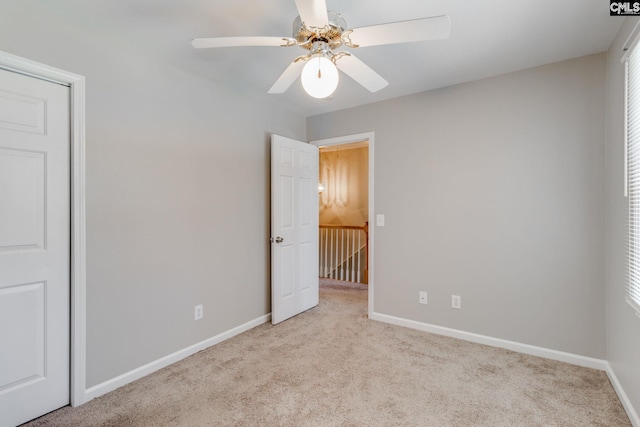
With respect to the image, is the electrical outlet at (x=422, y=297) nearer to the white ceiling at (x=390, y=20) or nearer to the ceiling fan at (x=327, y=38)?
the white ceiling at (x=390, y=20)

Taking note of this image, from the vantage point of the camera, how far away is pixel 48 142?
1831 mm

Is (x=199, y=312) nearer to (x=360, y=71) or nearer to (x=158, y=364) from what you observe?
(x=158, y=364)

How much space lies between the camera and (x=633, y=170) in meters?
1.80

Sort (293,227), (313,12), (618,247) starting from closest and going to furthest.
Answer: (313,12) < (618,247) < (293,227)

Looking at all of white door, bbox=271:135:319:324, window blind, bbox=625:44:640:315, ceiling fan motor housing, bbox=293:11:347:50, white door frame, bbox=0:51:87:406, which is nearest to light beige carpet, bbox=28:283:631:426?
white door frame, bbox=0:51:87:406

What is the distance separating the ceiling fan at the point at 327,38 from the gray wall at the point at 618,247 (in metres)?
1.40

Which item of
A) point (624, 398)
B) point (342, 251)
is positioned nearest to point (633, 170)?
point (624, 398)

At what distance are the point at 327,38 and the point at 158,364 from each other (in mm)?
2556

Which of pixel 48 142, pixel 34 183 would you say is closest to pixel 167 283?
pixel 34 183

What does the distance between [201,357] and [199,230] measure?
3.47 ft

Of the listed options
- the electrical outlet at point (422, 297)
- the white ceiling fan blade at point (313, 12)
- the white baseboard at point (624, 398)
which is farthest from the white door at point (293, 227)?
the white baseboard at point (624, 398)

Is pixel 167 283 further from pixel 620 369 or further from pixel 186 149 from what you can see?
pixel 620 369

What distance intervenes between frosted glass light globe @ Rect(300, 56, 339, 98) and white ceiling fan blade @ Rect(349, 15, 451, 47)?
0.20 m

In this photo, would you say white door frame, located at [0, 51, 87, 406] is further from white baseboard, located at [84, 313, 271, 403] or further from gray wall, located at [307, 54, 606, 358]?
gray wall, located at [307, 54, 606, 358]
